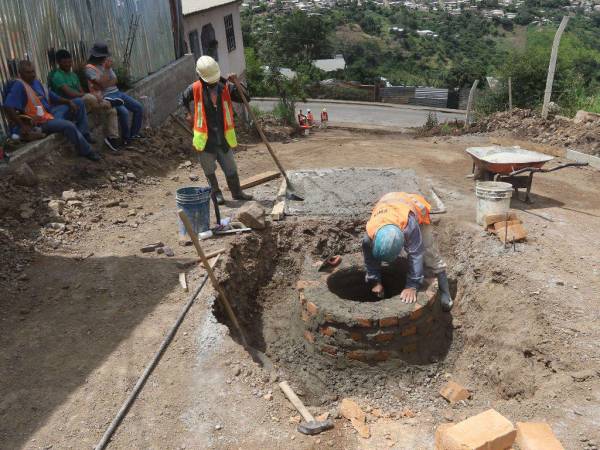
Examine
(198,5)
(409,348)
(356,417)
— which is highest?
(198,5)

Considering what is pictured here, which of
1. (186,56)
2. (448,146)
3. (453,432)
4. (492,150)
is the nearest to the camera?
(453,432)

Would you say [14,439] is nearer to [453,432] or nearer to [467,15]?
[453,432]

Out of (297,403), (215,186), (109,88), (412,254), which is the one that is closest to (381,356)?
(412,254)

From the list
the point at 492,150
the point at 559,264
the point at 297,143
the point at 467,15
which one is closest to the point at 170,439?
the point at 559,264

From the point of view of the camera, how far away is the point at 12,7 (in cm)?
654

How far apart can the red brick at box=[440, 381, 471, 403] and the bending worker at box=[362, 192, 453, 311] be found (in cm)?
78

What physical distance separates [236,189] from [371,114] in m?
19.8

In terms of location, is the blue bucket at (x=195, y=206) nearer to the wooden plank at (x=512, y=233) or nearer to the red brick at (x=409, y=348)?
the red brick at (x=409, y=348)

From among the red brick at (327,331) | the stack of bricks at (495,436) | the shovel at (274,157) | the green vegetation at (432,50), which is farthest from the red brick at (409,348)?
the green vegetation at (432,50)

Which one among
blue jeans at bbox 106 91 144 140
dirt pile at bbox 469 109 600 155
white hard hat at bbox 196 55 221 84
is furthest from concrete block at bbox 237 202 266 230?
dirt pile at bbox 469 109 600 155

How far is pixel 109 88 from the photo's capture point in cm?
793

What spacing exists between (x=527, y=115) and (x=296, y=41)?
3611 centimetres

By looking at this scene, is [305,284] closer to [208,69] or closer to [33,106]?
[208,69]

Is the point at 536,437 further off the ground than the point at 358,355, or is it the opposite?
the point at 536,437
